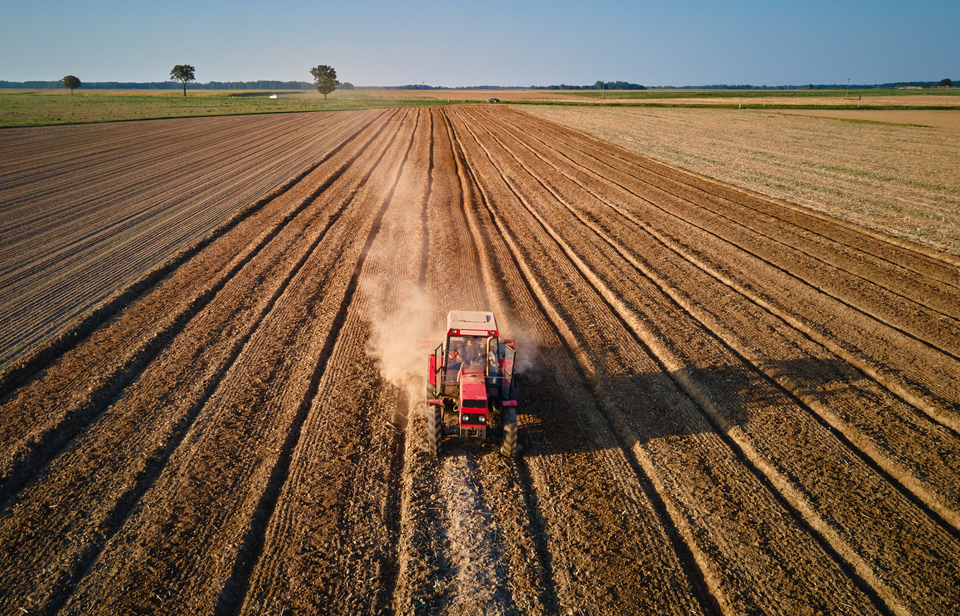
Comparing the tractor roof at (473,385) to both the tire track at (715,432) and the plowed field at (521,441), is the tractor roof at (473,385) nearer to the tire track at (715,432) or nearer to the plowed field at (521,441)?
the plowed field at (521,441)

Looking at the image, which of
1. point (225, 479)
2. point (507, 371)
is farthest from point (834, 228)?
point (225, 479)

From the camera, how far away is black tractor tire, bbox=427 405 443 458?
22.2ft

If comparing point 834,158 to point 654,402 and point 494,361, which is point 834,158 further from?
point 494,361

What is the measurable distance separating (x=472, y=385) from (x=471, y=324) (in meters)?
0.92

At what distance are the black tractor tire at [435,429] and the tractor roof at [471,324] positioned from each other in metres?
1.14

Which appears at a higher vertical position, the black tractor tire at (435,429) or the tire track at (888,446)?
the black tractor tire at (435,429)

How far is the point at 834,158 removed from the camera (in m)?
27.1

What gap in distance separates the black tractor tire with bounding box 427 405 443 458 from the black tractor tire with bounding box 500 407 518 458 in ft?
2.91

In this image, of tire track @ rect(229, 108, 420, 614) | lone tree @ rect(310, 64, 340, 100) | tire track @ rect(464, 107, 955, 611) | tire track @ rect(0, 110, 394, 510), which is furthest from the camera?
lone tree @ rect(310, 64, 340, 100)

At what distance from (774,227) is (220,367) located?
1682 cm

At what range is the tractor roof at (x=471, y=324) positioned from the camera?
6918 millimetres

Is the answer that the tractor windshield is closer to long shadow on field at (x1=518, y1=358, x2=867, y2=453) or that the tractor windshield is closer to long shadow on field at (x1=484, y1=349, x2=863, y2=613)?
long shadow on field at (x1=484, y1=349, x2=863, y2=613)

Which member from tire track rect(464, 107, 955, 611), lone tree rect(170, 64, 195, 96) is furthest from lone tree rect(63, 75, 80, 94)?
tire track rect(464, 107, 955, 611)

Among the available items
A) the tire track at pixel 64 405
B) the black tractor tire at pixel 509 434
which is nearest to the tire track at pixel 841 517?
the black tractor tire at pixel 509 434
